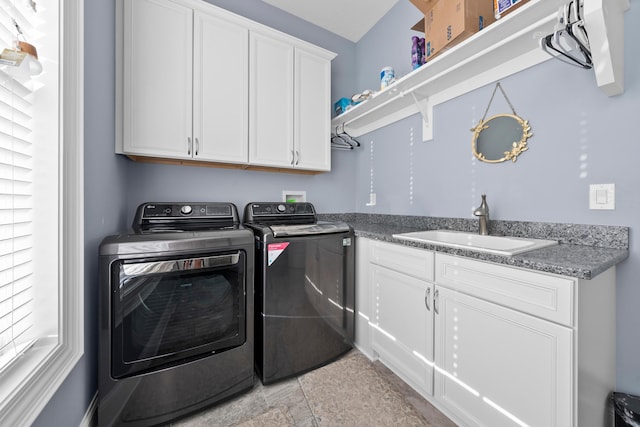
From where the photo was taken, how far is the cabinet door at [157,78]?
1513 mm

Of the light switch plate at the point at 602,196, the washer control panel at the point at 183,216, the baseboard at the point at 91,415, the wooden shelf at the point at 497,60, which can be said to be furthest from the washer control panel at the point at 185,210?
the light switch plate at the point at 602,196

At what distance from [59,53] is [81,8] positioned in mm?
262

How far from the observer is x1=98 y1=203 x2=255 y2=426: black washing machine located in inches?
44.7

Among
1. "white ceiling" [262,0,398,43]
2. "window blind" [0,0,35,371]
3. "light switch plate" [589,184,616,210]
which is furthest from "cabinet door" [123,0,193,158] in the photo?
"light switch plate" [589,184,616,210]

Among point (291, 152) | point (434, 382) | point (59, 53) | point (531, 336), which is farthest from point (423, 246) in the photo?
point (59, 53)

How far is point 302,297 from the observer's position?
1.59m

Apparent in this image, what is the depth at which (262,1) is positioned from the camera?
223cm

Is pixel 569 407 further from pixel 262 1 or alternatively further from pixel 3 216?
pixel 262 1

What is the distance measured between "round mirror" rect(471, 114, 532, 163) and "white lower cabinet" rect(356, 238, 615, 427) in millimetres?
719

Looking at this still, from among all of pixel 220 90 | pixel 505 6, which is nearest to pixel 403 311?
pixel 505 6

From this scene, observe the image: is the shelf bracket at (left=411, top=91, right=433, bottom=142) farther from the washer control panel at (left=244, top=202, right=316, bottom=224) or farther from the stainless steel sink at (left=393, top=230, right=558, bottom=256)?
the washer control panel at (left=244, top=202, right=316, bottom=224)

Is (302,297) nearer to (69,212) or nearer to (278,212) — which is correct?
(278,212)

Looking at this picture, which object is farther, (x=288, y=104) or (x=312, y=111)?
(x=312, y=111)

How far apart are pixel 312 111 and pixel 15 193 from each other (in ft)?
5.98
